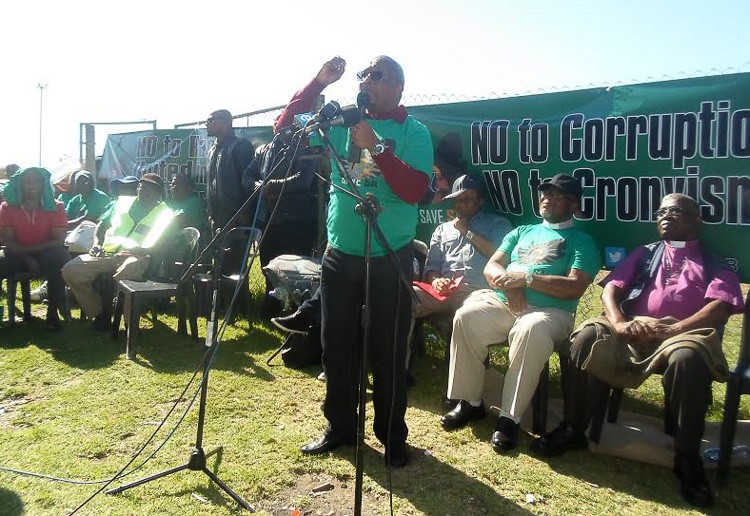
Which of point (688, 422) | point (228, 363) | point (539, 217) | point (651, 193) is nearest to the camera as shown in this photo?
point (688, 422)

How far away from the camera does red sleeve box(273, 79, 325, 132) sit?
327cm

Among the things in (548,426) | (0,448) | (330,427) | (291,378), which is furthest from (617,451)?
(0,448)

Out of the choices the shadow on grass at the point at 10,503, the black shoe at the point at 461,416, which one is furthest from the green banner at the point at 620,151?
the shadow on grass at the point at 10,503

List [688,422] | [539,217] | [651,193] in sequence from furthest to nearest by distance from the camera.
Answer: [539,217] → [651,193] → [688,422]

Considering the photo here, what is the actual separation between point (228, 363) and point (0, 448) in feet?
5.78

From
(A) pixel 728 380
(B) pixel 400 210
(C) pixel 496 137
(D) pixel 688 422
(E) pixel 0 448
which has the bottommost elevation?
(E) pixel 0 448

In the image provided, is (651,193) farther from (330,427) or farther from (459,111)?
(330,427)

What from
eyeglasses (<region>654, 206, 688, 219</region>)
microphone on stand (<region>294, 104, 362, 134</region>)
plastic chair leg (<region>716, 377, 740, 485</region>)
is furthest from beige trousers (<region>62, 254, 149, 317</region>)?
plastic chair leg (<region>716, 377, 740, 485</region>)

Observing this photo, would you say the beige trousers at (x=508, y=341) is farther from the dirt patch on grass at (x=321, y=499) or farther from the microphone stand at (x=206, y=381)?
the microphone stand at (x=206, y=381)

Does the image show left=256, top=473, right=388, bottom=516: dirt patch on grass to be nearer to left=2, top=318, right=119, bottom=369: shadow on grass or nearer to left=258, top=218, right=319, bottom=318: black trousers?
left=2, top=318, right=119, bottom=369: shadow on grass

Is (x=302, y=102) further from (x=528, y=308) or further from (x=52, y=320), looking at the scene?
(x=52, y=320)

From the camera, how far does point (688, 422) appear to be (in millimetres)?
2891

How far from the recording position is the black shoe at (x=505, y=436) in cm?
332

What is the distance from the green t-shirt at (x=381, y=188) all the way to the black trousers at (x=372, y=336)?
76 millimetres
